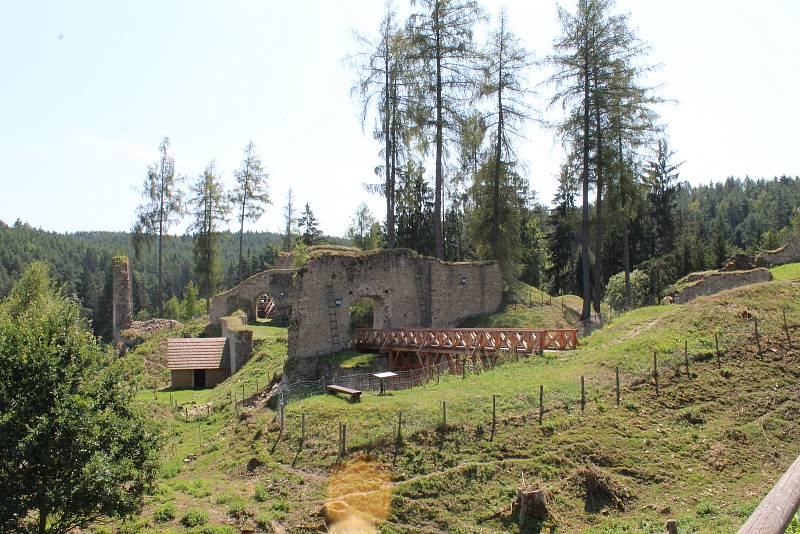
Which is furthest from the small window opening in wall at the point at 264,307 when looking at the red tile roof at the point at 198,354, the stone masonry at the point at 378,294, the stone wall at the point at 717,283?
the stone wall at the point at 717,283

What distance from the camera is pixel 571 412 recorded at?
13.5 metres

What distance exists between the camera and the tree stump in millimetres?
10234

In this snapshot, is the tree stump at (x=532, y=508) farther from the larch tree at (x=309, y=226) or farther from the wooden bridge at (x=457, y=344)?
the larch tree at (x=309, y=226)

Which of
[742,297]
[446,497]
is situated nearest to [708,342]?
[742,297]

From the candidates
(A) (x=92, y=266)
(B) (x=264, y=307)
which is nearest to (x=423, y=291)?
(B) (x=264, y=307)

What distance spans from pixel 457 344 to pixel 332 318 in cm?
524

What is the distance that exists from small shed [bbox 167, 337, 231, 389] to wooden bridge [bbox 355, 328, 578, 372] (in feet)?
26.4

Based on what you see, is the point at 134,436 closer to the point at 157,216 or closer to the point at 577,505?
the point at 577,505

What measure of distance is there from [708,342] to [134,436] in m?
14.7

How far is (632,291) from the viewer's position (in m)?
29.0

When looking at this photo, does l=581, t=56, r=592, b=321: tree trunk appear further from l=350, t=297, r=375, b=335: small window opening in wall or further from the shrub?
the shrub

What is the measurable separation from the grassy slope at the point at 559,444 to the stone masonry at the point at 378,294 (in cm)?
518

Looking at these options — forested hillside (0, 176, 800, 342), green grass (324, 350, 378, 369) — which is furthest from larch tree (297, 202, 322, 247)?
green grass (324, 350, 378, 369)

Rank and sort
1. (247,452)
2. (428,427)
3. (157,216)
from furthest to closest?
(157,216) < (247,452) < (428,427)
